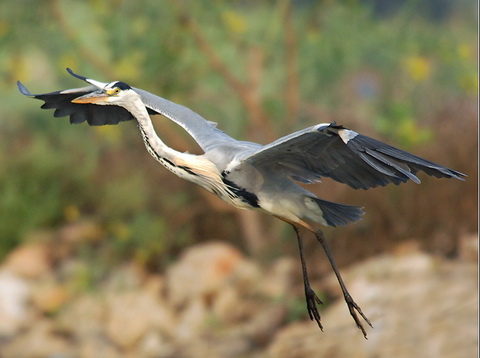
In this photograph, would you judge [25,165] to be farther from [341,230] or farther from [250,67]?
[341,230]

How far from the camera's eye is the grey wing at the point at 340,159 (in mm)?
2988

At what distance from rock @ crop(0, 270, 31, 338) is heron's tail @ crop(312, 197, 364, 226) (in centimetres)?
544

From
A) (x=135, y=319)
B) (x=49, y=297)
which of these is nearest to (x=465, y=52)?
(x=135, y=319)

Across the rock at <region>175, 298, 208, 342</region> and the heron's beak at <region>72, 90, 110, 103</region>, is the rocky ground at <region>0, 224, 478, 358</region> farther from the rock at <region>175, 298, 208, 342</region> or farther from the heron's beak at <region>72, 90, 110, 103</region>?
the heron's beak at <region>72, 90, 110, 103</region>

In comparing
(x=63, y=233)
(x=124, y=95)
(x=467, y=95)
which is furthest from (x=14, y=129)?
(x=124, y=95)

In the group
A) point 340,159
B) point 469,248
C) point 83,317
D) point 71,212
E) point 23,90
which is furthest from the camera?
point 71,212

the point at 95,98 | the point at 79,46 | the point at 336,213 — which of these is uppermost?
the point at 79,46

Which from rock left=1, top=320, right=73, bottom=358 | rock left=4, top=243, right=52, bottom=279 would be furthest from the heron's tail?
rock left=4, top=243, right=52, bottom=279

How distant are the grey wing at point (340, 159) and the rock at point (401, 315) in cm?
353

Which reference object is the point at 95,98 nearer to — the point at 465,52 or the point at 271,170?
the point at 271,170

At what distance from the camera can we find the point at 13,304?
8367 mm

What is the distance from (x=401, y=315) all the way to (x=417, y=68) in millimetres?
2962

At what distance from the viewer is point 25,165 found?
9195mm

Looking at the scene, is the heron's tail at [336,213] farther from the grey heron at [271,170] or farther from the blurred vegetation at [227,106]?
the blurred vegetation at [227,106]
